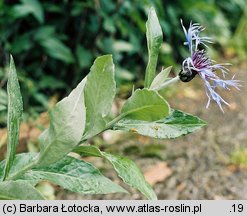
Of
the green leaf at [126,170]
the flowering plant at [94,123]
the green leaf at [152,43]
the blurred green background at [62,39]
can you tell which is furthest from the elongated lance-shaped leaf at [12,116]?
the blurred green background at [62,39]

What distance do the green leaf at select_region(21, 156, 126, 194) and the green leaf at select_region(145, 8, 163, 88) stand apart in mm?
232

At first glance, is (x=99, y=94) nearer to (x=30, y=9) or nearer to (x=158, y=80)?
(x=158, y=80)

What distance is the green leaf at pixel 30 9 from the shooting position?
281 cm

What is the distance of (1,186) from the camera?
111 centimetres

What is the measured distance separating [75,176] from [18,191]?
168mm

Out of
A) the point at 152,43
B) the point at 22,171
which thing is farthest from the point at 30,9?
the point at 22,171

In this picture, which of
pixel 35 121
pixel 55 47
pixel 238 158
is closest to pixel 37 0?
pixel 55 47

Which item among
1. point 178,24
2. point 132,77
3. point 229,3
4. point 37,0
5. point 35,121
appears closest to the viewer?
point 35,121

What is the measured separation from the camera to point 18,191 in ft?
3.63

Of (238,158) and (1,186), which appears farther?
(238,158)

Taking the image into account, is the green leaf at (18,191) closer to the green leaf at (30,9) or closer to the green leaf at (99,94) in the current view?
the green leaf at (99,94)

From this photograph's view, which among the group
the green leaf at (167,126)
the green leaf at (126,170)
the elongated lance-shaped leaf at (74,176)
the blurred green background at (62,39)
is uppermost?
the green leaf at (167,126)
